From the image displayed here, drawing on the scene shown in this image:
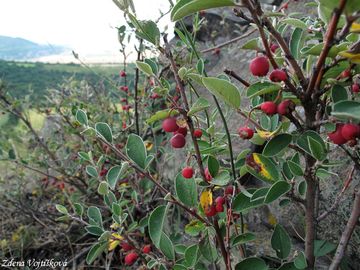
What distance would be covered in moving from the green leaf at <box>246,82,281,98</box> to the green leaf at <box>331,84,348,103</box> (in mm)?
109

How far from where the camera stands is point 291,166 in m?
0.85

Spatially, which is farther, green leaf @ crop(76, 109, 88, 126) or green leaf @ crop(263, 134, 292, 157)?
green leaf @ crop(76, 109, 88, 126)

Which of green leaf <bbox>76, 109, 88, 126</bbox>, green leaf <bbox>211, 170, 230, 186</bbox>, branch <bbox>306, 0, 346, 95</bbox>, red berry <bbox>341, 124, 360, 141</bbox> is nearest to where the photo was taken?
branch <bbox>306, 0, 346, 95</bbox>

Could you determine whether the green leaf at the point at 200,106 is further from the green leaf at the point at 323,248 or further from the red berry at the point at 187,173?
the green leaf at the point at 323,248

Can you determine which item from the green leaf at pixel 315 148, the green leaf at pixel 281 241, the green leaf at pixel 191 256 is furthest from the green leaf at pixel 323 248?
the green leaf at pixel 315 148

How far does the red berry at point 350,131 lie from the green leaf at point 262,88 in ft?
0.48

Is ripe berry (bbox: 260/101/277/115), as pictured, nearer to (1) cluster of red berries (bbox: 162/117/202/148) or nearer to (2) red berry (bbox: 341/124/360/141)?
(2) red berry (bbox: 341/124/360/141)

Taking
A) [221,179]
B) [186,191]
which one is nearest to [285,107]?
[221,179]

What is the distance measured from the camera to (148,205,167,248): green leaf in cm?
87

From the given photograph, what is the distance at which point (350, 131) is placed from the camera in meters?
0.63

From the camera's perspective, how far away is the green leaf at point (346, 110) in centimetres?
54

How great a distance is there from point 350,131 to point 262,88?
0.72 ft

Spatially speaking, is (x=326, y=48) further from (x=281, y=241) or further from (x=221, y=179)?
(x=281, y=241)

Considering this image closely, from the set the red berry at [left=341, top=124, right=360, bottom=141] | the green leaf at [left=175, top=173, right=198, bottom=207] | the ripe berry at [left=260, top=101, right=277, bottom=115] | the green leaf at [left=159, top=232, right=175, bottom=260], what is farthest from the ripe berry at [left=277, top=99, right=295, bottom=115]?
the green leaf at [left=159, top=232, right=175, bottom=260]
